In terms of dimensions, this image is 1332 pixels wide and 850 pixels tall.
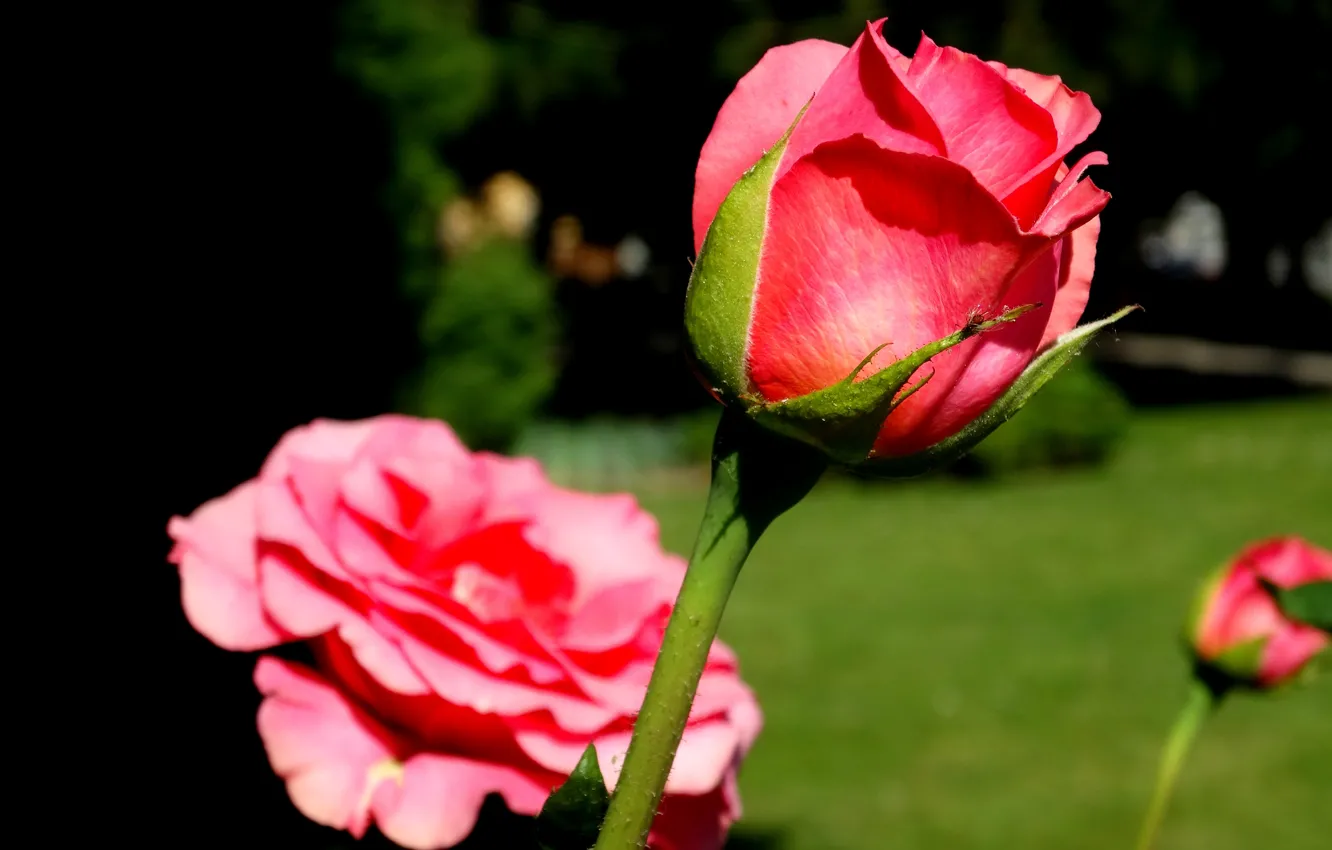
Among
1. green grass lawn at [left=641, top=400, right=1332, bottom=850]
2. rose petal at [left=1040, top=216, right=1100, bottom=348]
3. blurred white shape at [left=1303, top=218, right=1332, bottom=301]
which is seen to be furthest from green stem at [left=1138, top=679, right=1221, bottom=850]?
blurred white shape at [left=1303, top=218, right=1332, bottom=301]

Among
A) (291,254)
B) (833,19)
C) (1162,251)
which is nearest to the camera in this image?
(291,254)

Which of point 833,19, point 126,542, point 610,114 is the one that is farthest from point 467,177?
point 126,542

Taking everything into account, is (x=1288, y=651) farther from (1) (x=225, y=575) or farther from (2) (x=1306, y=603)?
(1) (x=225, y=575)

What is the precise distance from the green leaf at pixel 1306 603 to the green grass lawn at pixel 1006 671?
4267mm

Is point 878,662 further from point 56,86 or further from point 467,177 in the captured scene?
point 467,177

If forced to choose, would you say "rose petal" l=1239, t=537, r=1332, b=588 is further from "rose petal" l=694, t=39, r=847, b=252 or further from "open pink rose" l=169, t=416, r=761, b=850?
"rose petal" l=694, t=39, r=847, b=252

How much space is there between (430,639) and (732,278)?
0.21 metres

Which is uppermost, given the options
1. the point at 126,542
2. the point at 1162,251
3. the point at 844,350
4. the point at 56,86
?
the point at 1162,251

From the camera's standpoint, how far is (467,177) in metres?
17.7

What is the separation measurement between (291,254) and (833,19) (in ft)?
31.7

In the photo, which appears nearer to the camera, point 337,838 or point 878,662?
point 337,838

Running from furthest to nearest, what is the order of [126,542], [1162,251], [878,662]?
[1162,251] < [878,662] < [126,542]

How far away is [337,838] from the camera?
77cm

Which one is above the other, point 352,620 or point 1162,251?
point 1162,251
